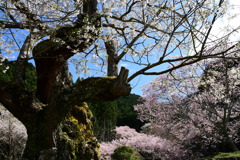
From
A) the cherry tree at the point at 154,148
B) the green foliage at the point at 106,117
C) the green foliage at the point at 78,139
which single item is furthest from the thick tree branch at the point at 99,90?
the green foliage at the point at 106,117

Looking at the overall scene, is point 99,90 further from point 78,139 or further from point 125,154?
point 125,154

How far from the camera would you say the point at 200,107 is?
33.7 ft

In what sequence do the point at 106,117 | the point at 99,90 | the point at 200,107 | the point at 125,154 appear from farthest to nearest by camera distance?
the point at 106,117, the point at 200,107, the point at 125,154, the point at 99,90

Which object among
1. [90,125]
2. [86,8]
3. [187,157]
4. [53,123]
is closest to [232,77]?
[187,157]

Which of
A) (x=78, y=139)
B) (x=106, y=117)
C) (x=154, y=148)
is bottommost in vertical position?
(x=78, y=139)

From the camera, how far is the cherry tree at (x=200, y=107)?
918 centimetres

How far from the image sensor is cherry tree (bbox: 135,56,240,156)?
9.18 metres

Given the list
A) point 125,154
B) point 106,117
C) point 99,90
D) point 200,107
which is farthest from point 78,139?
point 106,117

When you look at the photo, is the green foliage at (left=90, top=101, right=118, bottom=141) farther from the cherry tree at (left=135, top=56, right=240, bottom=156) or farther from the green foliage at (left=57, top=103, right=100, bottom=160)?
the green foliage at (left=57, top=103, right=100, bottom=160)

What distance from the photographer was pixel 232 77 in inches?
369

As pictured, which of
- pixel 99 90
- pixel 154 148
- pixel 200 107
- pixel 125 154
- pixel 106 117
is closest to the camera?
pixel 99 90

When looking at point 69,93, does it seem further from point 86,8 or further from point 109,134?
point 109,134

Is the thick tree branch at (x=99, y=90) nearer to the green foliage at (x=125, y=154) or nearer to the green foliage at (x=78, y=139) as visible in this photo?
the green foliage at (x=78, y=139)

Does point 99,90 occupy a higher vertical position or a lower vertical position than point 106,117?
lower
